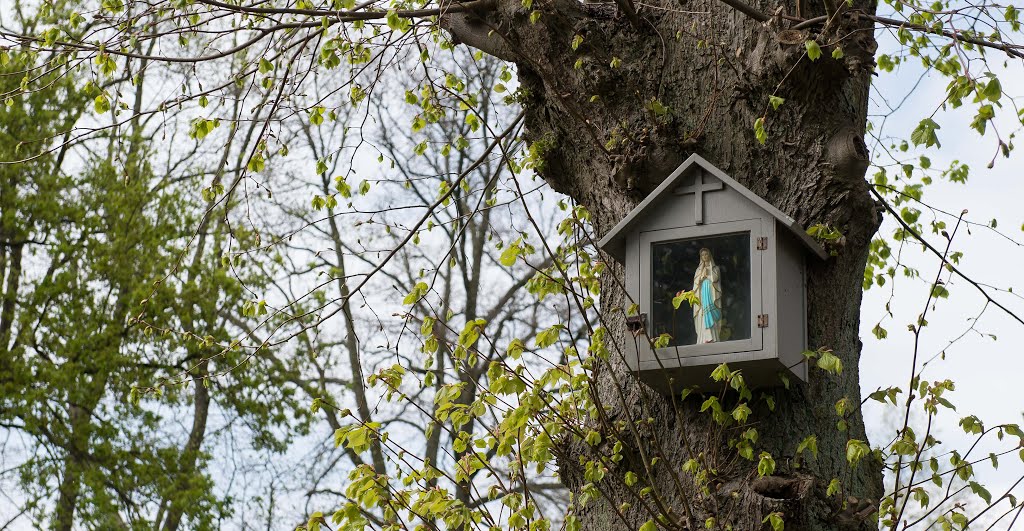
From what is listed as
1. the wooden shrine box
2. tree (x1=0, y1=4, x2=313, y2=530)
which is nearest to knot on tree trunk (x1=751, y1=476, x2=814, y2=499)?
the wooden shrine box

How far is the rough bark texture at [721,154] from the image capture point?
140 inches

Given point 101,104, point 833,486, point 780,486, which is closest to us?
point 833,486

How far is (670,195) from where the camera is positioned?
375cm

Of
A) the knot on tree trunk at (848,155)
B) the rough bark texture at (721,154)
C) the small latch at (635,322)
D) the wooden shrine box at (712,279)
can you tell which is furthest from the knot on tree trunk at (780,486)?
the knot on tree trunk at (848,155)

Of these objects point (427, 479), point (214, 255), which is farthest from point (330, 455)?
point (427, 479)

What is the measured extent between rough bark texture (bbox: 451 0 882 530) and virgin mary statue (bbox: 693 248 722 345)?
27 cm

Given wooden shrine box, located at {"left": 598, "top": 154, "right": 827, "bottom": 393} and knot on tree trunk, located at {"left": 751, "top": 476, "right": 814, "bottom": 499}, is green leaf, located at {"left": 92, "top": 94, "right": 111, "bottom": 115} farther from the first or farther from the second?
knot on tree trunk, located at {"left": 751, "top": 476, "right": 814, "bottom": 499}

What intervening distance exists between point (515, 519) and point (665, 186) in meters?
1.19

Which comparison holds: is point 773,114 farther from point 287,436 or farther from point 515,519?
point 287,436

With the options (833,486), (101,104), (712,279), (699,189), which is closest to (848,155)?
(699,189)

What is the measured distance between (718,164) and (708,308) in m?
0.56

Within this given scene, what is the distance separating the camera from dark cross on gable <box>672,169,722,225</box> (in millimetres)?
3680

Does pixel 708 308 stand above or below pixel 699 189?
below

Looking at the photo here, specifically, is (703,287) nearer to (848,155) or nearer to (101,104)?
(848,155)
